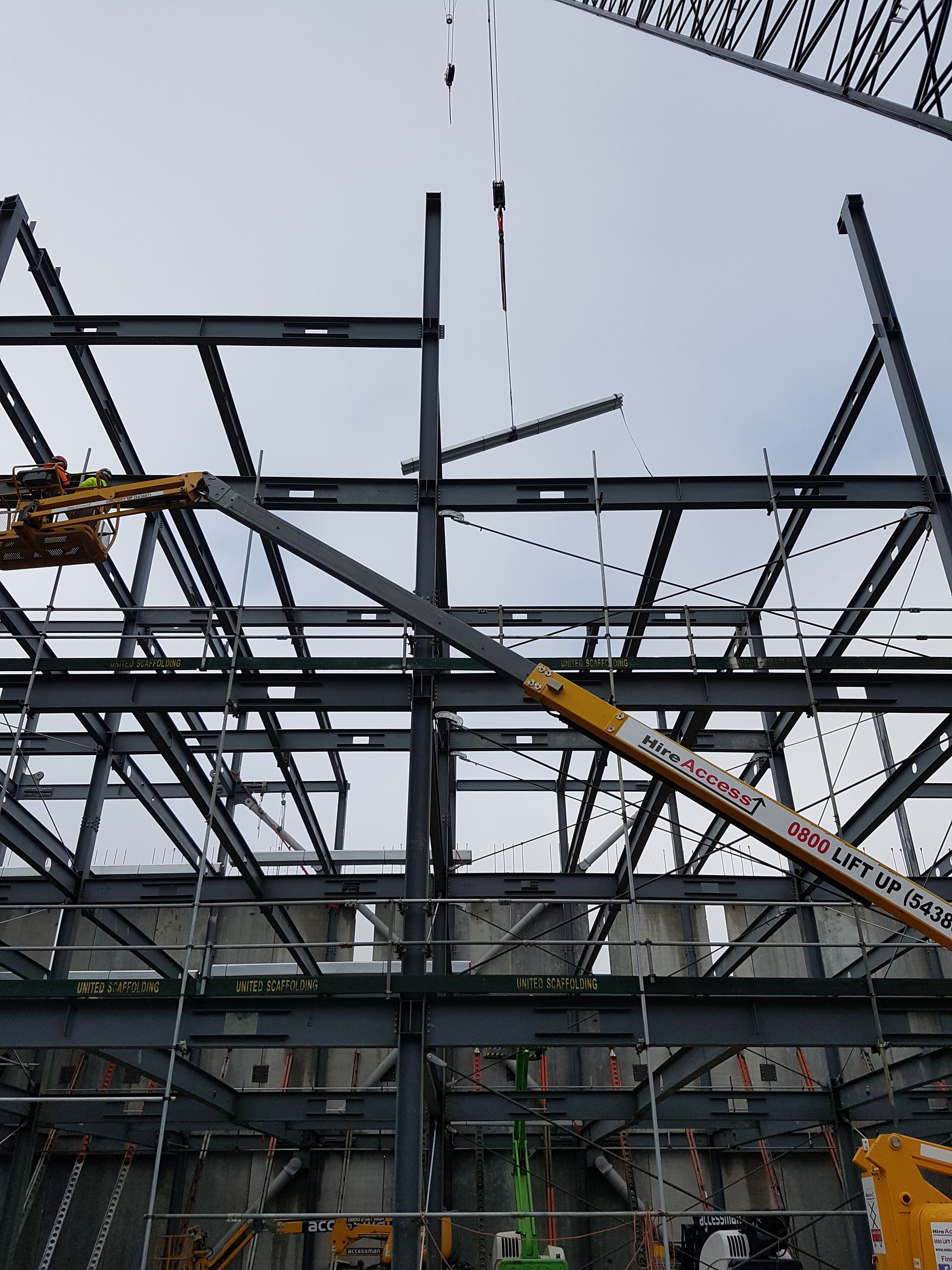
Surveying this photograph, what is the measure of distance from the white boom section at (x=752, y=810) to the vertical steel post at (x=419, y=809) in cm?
174

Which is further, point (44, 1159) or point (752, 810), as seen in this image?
point (44, 1159)

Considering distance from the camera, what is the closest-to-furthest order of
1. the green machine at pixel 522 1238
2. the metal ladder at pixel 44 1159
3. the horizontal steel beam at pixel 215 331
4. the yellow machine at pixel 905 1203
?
the yellow machine at pixel 905 1203 < the green machine at pixel 522 1238 < the horizontal steel beam at pixel 215 331 < the metal ladder at pixel 44 1159

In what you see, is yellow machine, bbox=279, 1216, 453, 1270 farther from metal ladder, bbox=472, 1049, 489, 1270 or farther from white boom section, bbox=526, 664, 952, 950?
white boom section, bbox=526, 664, 952, 950

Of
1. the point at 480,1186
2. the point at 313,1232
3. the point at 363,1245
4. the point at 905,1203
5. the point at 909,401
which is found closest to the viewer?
the point at 905,1203

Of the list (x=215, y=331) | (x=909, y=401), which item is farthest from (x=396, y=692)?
(x=909, y=401)

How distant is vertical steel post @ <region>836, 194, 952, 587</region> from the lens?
13742 millimetres

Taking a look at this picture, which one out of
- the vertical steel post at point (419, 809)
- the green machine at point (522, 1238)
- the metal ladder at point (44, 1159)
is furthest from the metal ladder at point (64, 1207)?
the vertical steel post at point (419, 809)

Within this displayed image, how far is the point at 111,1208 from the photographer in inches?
780

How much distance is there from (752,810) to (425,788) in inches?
144

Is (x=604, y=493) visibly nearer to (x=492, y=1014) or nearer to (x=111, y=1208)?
(x=492, y=1014)

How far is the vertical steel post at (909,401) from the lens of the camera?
13742 millimetres

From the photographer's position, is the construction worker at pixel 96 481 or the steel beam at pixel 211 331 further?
the steel beam at pixel 211 331

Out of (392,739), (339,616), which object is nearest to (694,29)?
(339,616)

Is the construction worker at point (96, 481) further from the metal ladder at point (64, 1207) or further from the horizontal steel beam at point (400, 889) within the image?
the metal ladder at point (64, 1207)
